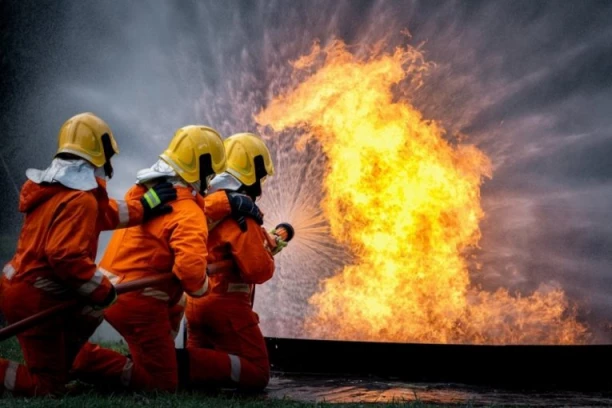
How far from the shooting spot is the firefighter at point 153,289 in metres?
5.73

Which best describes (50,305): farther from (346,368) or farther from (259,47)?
(259,47)

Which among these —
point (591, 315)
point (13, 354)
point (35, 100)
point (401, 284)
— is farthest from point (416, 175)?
point (35, 100)

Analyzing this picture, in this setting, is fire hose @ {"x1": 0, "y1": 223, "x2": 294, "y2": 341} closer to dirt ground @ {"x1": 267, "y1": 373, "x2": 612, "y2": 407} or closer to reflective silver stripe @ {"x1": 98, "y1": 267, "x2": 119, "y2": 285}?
reflective silver stripe @ {"x1": 98, "y1": 267, "x2": 119, "y2": 285}

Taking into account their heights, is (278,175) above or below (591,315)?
above

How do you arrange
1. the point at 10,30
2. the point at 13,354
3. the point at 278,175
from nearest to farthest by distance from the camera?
the point at 13,354 → the point at 278,175 → the point at 10,30

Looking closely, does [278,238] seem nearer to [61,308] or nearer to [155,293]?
[155,293]

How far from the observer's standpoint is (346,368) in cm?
755

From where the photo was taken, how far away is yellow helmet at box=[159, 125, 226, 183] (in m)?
6.24

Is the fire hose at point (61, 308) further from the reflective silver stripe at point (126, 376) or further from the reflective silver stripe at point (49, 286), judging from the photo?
the reflective silver stripe at point (126, 376)

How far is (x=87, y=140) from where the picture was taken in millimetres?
5676

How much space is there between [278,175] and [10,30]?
5515 mm

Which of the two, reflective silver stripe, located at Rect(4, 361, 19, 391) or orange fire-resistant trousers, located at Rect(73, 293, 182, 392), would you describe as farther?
orange fire-resistant trousers, located at Rect(73, 293, 182, 392)

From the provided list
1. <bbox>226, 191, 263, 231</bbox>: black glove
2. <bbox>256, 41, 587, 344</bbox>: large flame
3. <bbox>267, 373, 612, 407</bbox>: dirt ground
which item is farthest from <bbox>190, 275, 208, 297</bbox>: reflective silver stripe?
<bbox>256, 41, 587, 344</bbox>: large flame

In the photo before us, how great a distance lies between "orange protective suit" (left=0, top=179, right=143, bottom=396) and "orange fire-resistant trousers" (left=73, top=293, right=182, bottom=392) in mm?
344
